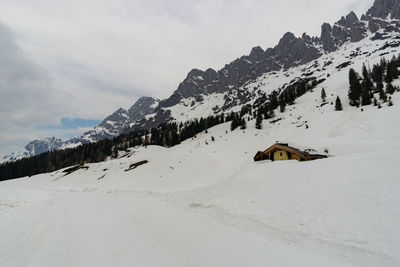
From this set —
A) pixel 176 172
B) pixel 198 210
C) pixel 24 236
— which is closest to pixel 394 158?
pixel 198 210

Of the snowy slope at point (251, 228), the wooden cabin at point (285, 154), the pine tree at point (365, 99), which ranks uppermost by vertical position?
the pine tree at point (365, 99)

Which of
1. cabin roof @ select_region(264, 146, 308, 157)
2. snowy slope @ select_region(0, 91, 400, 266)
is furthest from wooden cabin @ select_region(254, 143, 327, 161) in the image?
snowy slope @ select_region(0, 91, 400, 266)

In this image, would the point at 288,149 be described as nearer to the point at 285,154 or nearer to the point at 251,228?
the point at 285,154

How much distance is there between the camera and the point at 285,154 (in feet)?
103

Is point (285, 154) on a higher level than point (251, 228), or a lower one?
higher

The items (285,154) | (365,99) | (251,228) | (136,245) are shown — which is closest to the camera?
(136,245)

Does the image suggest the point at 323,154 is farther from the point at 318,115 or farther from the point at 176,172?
the point at 318,115

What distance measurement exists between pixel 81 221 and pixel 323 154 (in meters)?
31.0

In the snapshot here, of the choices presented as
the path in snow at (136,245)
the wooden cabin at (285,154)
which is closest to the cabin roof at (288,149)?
the wooden cabin at (285,154)

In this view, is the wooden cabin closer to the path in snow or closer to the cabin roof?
the cabin roof

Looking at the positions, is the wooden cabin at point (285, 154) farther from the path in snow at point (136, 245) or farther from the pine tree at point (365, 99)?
the pine tree at point (365, 99)

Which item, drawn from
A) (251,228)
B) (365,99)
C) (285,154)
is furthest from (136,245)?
(365,99)

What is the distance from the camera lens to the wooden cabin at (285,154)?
92.9 ft

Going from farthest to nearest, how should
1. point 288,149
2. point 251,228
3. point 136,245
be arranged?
1. point 288,149
2. point 251,228
3. point 136,245
